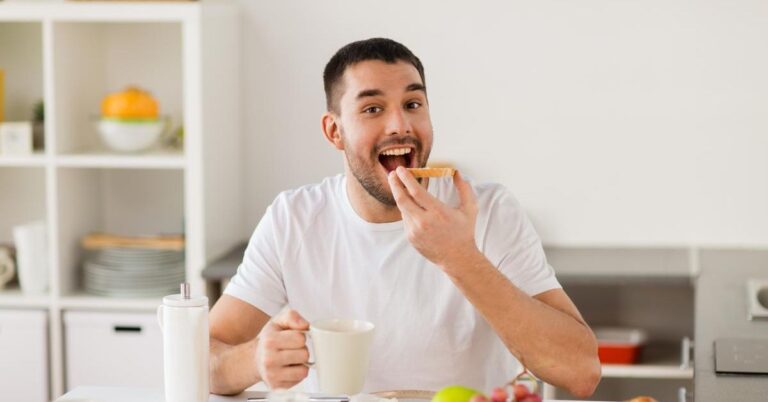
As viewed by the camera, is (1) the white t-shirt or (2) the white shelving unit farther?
(2) the white shelving unit

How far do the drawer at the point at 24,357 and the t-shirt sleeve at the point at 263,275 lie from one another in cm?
138

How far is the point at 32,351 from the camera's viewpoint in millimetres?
3467

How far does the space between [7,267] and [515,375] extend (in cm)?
200

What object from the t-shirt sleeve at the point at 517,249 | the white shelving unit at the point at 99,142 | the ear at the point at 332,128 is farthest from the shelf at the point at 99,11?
the t-shirt sleeve at the point at 517,249

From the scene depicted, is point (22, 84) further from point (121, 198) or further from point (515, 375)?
point (515, 375)

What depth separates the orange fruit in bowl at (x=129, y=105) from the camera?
3.49 m

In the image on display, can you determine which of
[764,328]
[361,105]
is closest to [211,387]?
[361,105]

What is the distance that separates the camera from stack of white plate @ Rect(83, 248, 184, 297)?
351 centimetres

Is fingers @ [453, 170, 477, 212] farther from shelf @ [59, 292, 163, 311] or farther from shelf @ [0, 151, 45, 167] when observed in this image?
shelf @ [0, 151, 45, 167]

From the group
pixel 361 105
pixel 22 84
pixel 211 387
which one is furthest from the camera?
pixel 22 84

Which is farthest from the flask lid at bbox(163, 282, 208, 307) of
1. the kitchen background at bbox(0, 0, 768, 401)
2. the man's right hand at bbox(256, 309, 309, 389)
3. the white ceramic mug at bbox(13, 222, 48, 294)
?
the white ceramic mug at bbox(13, 222, 48, 294)

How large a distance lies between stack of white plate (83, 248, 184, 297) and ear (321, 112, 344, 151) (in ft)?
4.27

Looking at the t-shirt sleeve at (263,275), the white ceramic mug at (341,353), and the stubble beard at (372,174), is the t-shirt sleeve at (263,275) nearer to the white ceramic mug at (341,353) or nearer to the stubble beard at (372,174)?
the stubble beard at (372,174)

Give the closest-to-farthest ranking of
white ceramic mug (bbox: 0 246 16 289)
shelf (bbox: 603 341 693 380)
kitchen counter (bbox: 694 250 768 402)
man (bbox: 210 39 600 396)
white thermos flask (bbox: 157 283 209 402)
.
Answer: white thermos flask (bbox: 157 283 209 402), kitchen counter (bbox: 694 250 768 402), man (bbox: 210 39 600 396), shelf (bbox: 603 341 693 380), white ceramic mug (bbox: 0 246 16 289)
